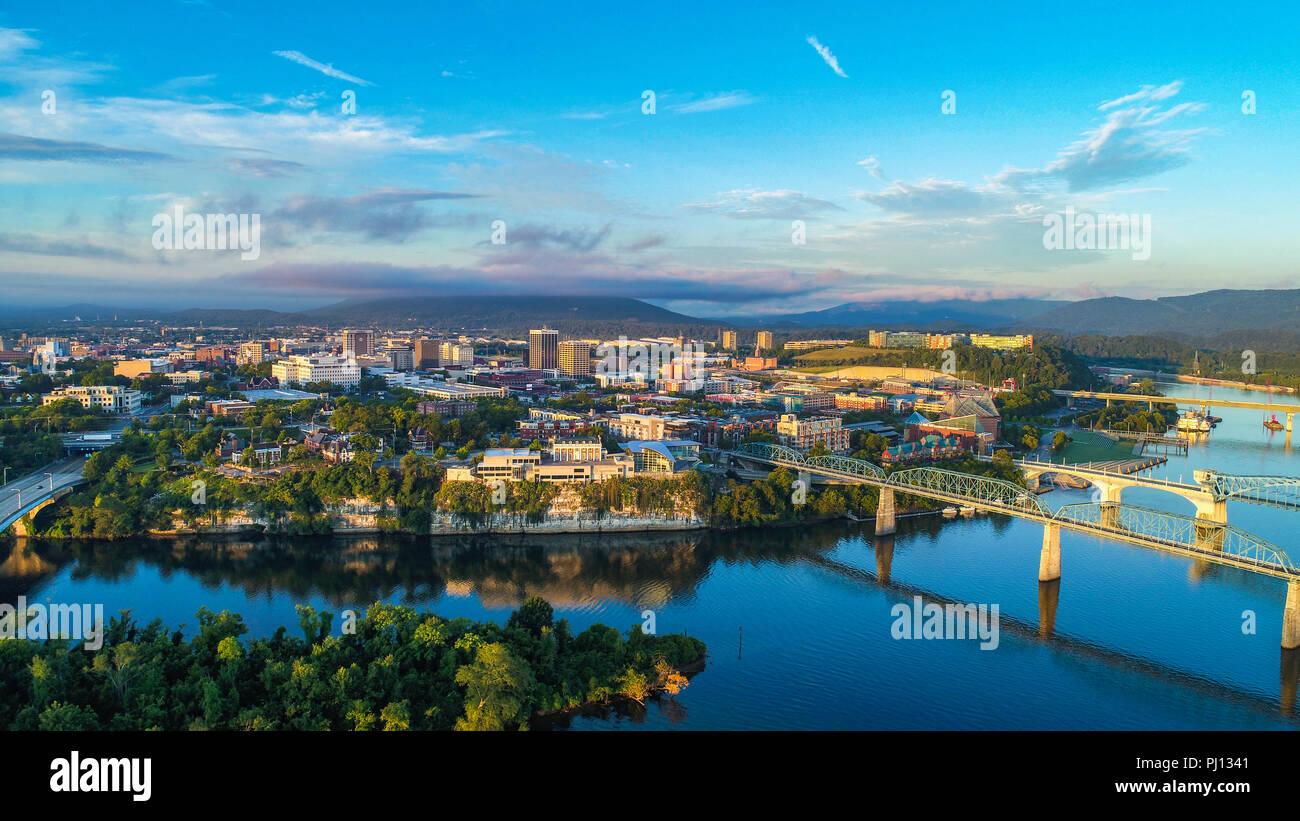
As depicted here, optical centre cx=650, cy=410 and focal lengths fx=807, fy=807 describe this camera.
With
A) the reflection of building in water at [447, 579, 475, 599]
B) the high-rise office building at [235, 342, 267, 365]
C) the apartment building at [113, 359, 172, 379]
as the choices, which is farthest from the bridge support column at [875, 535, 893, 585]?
the high-rise office building at [235, 342, 267, 365]

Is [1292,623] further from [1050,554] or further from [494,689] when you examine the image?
[494,689]

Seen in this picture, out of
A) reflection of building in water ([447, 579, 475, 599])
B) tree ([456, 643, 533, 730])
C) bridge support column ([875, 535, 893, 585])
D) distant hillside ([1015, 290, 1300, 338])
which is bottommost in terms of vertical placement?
reflection of building in water ([447, 579, 475, 599])

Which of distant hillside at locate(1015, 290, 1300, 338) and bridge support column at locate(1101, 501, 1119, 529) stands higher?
→ distant hillside at locate(1015, 290, 1300, 338)

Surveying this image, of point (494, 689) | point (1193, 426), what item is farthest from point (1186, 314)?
point (494, 689)

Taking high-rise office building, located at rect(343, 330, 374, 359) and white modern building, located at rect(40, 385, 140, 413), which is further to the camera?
high-rise office building, located at rect(343, 330, 374, 359)

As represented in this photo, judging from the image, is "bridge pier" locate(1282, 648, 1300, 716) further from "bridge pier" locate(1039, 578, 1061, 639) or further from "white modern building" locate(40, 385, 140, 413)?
"white modern building" locate(40, 385, 140, 413)

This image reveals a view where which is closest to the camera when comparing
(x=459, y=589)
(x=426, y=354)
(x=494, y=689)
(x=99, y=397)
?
(x=494, y=689)

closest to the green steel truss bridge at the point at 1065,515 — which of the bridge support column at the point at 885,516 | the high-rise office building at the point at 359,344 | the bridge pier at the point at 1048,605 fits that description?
the bridge support column at the point at 885,516
